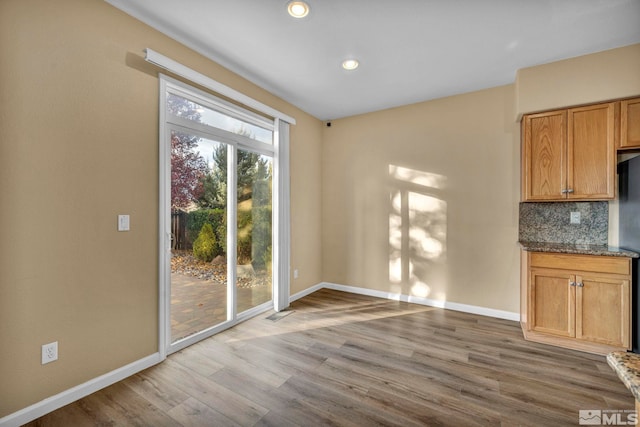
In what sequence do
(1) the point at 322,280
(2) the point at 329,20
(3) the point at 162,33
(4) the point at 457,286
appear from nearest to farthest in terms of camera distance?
(2) the point at 329,20
(3) the point at 162,33
(4) the point at 457,286
(1) the point at 322,280

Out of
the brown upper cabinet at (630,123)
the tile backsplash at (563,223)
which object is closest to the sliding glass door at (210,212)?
the tile backsplash at (563,223)

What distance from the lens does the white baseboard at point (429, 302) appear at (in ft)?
10.7

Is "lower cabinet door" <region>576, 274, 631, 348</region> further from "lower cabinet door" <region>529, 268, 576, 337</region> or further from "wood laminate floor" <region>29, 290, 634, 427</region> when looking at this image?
"wood laminate floor" <region>29, 290, 634, 427</region>

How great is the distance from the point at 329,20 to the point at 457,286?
3.27 meters

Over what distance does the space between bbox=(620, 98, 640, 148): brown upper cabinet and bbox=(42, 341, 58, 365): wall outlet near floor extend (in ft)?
15.7

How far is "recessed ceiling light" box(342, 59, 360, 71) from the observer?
9.11 feet

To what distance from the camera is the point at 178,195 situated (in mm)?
2574

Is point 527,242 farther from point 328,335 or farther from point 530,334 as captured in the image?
point 328,335

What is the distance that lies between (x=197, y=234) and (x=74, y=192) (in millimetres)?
1028

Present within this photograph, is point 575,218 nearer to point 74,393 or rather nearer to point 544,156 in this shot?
point 544,156

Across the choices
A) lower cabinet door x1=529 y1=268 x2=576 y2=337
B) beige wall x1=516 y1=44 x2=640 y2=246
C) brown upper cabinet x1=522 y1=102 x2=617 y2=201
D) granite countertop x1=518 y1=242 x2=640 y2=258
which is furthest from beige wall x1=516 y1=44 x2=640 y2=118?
lower cabinet door x1=529 y1=268 x2=576 y2=337

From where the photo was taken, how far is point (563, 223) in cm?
298

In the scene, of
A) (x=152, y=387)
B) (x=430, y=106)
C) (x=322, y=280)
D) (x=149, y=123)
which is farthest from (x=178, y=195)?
(x=430, y=106)

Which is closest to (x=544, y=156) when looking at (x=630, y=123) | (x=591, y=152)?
(x=591, y=152)
